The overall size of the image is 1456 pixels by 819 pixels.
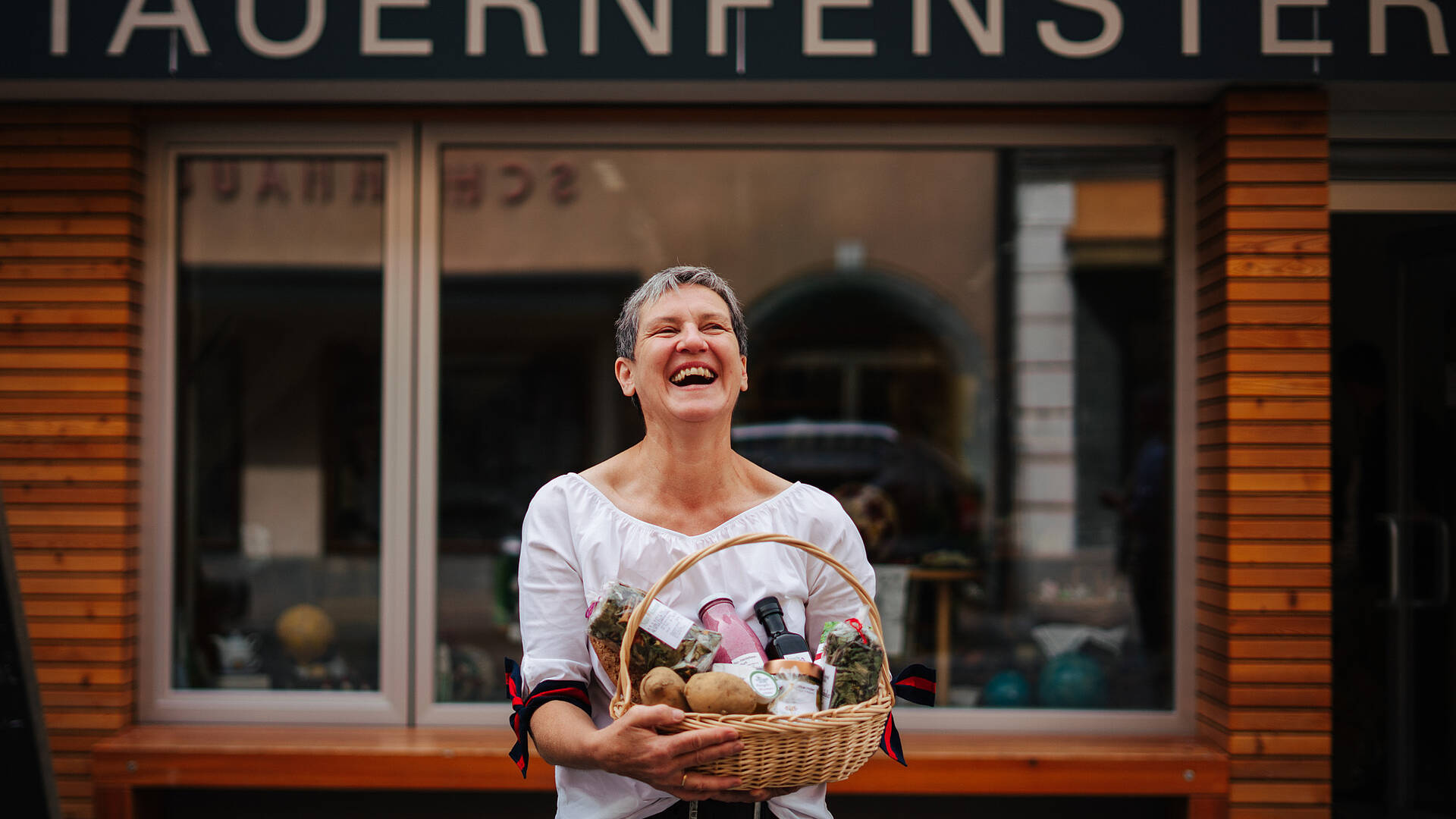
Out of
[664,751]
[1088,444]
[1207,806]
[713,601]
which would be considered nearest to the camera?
[664,751]

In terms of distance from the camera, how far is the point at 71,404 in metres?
3.91

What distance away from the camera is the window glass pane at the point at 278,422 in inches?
167

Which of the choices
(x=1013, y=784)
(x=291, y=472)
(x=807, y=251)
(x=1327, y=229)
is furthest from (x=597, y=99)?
(x=1013, y=784)

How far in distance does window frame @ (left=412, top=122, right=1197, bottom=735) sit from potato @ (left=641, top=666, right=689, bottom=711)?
103 inches

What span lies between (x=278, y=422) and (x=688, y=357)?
3712mm

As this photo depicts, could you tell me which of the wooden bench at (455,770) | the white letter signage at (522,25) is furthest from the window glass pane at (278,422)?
the white letter signage at (522,25)

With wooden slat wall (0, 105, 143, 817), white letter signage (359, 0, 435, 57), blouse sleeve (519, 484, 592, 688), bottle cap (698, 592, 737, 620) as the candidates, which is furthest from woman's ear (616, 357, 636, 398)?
wooden slat wall (0, 105, 143, 817)

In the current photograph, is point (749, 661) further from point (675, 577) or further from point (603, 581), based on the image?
point (603, 581)

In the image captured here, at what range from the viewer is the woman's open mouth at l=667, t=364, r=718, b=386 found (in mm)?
1890

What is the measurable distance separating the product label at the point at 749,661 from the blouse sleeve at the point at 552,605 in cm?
30

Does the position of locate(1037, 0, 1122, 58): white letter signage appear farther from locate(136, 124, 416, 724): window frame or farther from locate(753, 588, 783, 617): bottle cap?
locate(753, 588, 783, 617): bottle cap

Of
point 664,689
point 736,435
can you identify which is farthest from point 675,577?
point 736,435

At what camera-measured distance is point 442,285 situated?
4.25 m

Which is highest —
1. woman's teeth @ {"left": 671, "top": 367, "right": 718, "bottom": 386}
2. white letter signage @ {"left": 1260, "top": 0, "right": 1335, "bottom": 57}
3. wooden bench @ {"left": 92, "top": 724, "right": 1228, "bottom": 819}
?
white letter signage @ {"left": 1260, "top": 0, "right": 1335, "bottom": 57}
